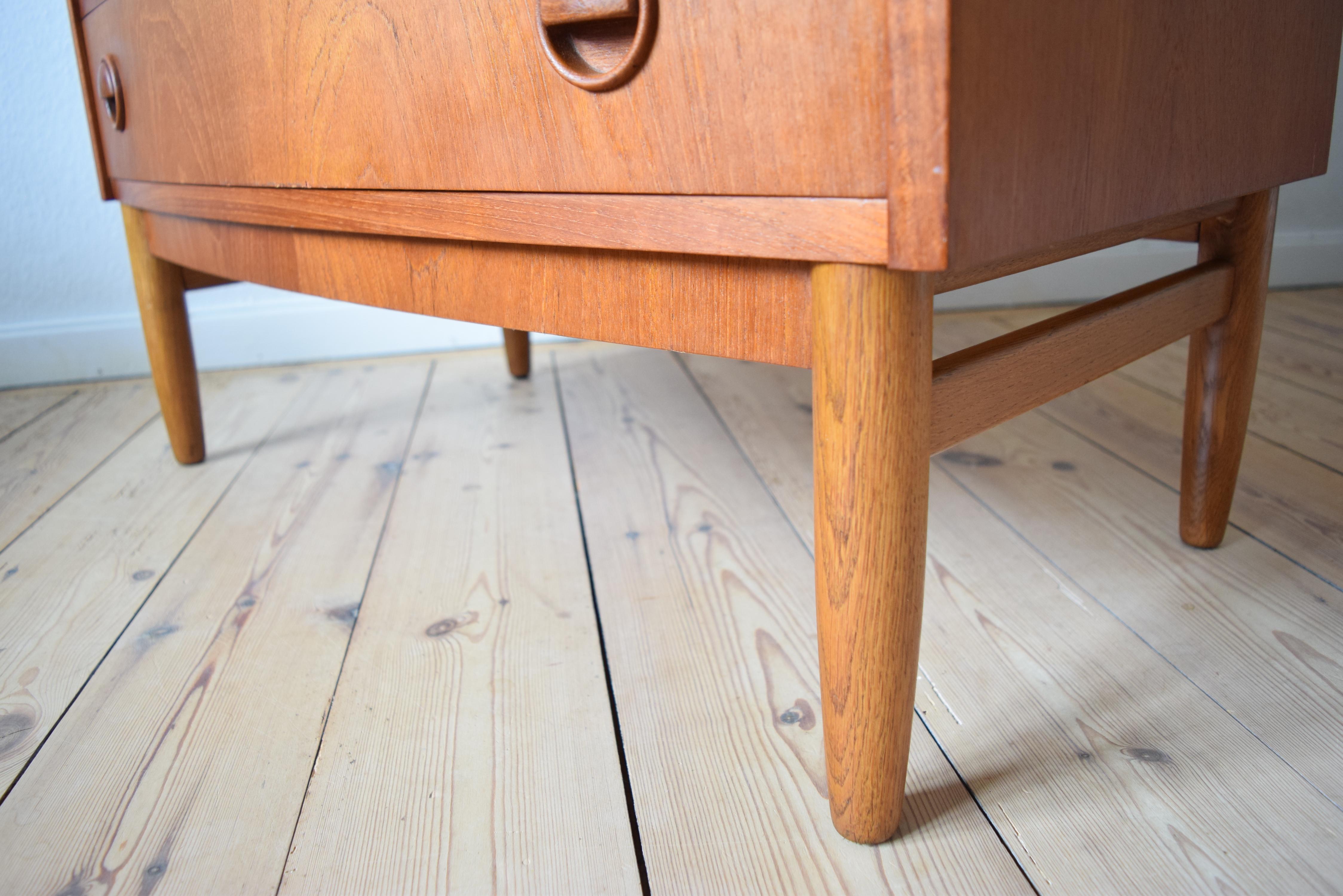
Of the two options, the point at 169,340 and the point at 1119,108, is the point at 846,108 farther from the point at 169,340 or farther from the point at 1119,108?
the point at 169,340

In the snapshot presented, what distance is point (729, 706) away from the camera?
611 mm

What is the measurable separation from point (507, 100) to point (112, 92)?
64 centimetres

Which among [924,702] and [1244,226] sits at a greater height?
[1244,226]

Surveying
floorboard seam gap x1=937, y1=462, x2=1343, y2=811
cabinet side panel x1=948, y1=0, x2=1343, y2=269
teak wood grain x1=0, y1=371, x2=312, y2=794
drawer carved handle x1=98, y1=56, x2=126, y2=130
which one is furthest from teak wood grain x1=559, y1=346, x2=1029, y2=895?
drawer carved handle x1=98, y1=56, x2=126, y2=130

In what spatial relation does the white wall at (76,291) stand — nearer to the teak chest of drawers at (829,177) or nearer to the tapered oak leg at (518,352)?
the tapered oak leg at (518,352)

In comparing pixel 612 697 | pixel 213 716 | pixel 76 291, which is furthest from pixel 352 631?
pixel 76 291

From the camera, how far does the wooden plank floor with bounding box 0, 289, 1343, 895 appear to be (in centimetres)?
49

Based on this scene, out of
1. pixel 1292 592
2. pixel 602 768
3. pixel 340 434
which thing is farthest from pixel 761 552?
pixel 340 434

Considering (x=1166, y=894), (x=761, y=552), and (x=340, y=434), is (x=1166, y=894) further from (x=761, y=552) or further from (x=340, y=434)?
(x=340, y=434)

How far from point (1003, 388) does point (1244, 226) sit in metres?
0.35

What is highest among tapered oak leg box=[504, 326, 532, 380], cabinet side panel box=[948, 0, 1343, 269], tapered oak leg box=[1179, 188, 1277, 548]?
cabinet side panel box=[948, 0, 1343, 269]

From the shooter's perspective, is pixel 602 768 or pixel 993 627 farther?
pixel 993 627

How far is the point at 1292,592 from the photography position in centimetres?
72

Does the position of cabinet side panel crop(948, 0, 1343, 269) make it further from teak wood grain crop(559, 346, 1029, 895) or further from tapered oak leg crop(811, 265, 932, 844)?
Result: teak wood grain crop(559, 346, 1029, 895)
